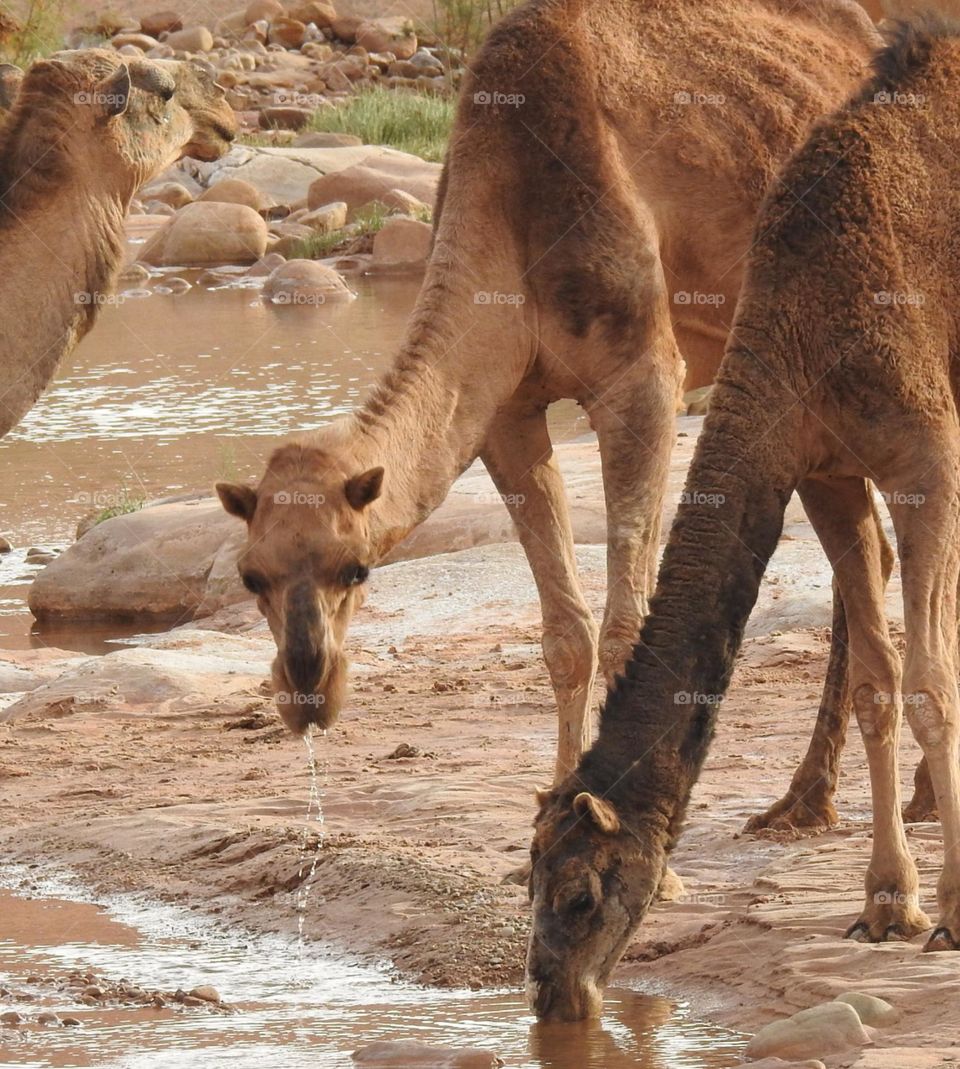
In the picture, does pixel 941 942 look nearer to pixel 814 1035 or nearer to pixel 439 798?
pixel 814 1035

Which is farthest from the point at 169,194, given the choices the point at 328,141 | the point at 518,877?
the point at 518,877

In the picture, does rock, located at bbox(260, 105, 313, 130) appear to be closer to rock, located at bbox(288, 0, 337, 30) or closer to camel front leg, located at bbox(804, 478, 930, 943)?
rock, located at bbox(288, 0, 337, 30)

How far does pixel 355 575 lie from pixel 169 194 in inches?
1118

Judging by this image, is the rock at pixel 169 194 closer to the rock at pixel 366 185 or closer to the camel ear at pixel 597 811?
the rock at pixel 366 185

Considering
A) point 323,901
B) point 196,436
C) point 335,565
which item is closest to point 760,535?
point 335,565

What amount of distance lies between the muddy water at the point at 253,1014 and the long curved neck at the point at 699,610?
70cm

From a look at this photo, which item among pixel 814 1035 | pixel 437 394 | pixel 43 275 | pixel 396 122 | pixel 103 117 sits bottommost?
pixel 814 1035

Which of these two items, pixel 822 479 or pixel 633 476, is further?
pixel 633 476

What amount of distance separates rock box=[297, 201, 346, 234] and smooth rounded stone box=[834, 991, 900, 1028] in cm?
2476

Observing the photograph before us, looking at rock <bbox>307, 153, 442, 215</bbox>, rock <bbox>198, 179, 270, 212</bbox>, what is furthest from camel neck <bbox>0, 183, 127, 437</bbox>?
rock <bbox>198, 179, 270, 212</bbox>

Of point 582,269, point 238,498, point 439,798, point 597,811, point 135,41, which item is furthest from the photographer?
point 135,41

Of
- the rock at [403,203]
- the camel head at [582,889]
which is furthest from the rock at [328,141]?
the camel head at [582,889]

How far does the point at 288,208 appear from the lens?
31969mm

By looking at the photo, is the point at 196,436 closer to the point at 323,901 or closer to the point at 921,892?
the point at 323,901
